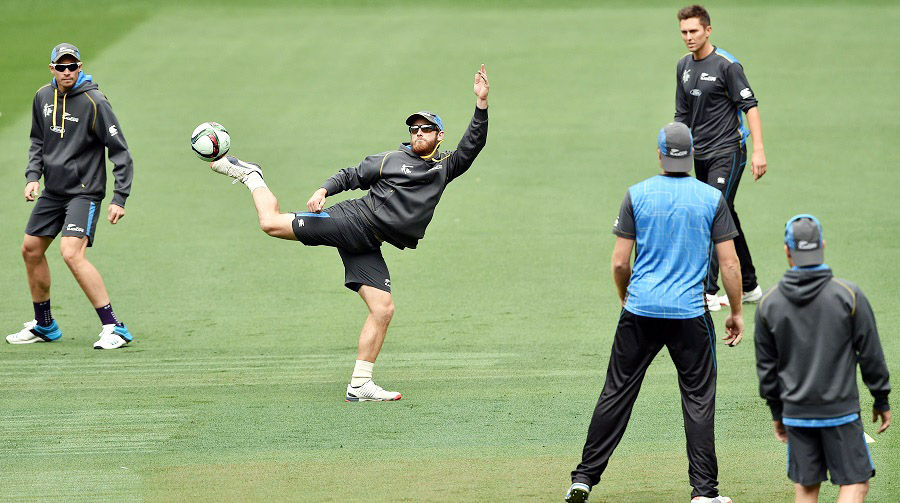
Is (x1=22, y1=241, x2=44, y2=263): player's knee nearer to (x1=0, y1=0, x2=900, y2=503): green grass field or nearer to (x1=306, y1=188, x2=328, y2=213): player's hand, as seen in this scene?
(x1=0, y1=0, x2=900, y2=503): green grass field

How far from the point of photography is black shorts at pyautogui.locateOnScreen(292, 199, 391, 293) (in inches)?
352

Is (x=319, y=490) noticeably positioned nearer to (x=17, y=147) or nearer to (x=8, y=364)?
(x=8, y=364)

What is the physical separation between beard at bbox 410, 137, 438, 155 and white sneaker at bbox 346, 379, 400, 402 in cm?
170

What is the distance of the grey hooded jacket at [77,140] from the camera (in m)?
10.2

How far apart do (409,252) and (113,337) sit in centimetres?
382

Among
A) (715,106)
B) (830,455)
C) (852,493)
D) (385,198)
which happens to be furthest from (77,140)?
(852,493)

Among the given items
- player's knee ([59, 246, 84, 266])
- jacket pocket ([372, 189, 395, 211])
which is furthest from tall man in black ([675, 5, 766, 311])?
player's knee ([59, 246, 84, 266])

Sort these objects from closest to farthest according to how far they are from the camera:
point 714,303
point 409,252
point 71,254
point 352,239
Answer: point 352,239, point 71,254, point 714,303, point 409,252

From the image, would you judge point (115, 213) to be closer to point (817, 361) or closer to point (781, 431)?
point (781, 431)

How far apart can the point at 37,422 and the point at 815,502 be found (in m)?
5.15

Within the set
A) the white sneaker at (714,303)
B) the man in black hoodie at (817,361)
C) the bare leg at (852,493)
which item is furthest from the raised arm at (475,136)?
the bare leg at (852,493)

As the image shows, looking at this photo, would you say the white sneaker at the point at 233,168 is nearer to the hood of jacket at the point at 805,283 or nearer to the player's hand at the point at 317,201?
the player's hand at the point at 317,201

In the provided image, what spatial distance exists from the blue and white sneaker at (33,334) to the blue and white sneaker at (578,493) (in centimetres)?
558

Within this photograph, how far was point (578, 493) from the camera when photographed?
22.0ft
